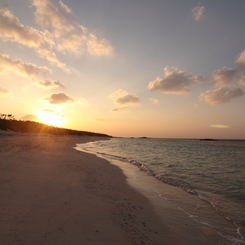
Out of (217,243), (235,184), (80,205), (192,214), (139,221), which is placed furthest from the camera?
(235,184)

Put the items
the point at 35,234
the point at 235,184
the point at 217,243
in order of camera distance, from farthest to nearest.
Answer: the point at 235,184 < the point at 217,243 < the point at 35,234

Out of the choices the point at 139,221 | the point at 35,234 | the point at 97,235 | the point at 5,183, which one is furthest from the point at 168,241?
the point at 5,183

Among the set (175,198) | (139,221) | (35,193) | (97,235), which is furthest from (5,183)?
(175,198)

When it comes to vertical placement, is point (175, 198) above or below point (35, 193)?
below

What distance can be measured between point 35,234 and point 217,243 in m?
5.49

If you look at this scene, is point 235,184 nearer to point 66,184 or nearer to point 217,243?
point 217,243

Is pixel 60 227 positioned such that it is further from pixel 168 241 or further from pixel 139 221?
pixel 168 241

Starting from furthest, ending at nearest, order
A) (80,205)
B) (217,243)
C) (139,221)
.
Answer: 1. (80,205)
2. (139,221)
3. (217,243)

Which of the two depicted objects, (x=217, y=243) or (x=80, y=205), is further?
(x=80, y=205)

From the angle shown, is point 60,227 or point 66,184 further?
point 66,184

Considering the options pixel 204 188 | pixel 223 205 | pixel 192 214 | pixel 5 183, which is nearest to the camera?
pixel 192 214

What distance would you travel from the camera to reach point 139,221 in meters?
5.75

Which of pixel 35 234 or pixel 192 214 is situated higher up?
pixel 35 234

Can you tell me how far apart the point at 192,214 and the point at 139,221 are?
2786 millimetres
